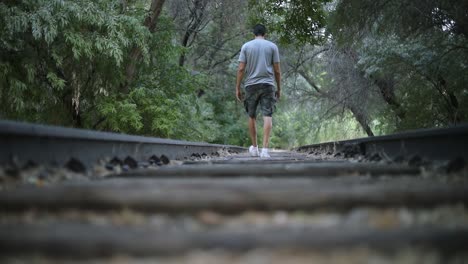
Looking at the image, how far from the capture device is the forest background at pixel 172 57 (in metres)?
6.96

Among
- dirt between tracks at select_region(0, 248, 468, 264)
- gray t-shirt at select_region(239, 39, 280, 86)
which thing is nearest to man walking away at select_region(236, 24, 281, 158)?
gray t-shirt at select_region(239, 39, 280, 86)

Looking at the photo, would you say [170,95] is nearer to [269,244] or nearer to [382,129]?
[382,129]

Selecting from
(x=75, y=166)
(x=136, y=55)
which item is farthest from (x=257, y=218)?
(x=136, y=55)

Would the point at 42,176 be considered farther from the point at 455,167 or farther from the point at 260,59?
the point at 260,59

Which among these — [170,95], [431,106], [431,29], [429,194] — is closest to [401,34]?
[431,29]

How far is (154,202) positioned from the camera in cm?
136

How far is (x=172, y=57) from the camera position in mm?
10625

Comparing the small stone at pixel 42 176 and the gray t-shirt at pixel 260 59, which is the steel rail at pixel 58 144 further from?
the gray t-shirt at pixel 260 59

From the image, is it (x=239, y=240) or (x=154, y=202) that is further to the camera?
(x=154, y=202)

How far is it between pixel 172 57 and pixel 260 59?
5.25 meters

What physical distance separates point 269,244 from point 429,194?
78 centimetres

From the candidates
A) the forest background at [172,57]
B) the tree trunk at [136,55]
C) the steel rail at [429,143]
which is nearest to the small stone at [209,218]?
the steel rail at [429,143]

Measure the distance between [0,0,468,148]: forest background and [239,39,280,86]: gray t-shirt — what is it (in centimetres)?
214

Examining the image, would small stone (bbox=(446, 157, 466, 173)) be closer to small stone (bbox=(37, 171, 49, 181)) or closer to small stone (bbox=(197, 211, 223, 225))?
small stone (bbox=(197, 211, 223, 225))
